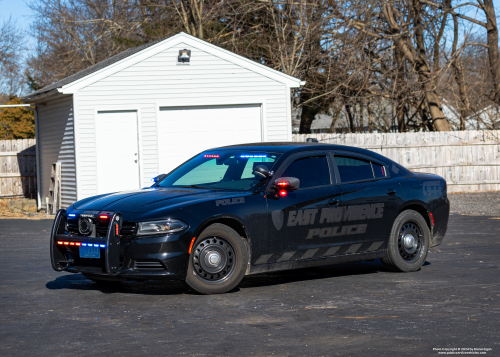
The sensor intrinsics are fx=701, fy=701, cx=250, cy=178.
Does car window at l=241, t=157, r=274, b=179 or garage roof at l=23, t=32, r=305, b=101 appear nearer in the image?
car window at l=241, t=157, r=274, b=179

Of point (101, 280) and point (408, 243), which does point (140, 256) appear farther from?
point (408, 243)

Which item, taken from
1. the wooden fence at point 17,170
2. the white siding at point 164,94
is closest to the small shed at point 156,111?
the white siding at point 164,94

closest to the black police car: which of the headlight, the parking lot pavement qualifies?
the headlight

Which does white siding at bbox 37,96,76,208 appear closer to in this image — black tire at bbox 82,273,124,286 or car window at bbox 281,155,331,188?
black tire at bbox 82,273,124,286

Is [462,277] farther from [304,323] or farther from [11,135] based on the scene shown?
[11,135]

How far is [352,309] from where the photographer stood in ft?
21.0

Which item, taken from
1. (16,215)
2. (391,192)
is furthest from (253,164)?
(16,215)

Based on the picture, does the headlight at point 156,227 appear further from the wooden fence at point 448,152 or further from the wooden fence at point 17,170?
the wooden fence at point 17,170

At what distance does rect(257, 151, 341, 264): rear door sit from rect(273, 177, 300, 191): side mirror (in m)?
0.10

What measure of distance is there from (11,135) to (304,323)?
28.2 meters

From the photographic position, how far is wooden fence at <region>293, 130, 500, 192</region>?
75.3 feet

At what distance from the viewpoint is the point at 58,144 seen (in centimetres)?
1953

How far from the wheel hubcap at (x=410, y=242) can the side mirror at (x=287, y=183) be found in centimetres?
178

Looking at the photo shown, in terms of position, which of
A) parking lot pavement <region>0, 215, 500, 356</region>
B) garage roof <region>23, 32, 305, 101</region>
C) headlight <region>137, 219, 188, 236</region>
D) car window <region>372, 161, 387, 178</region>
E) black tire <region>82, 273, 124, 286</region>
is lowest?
parking lot pavement <region>0, 215, 500, 356</region>
